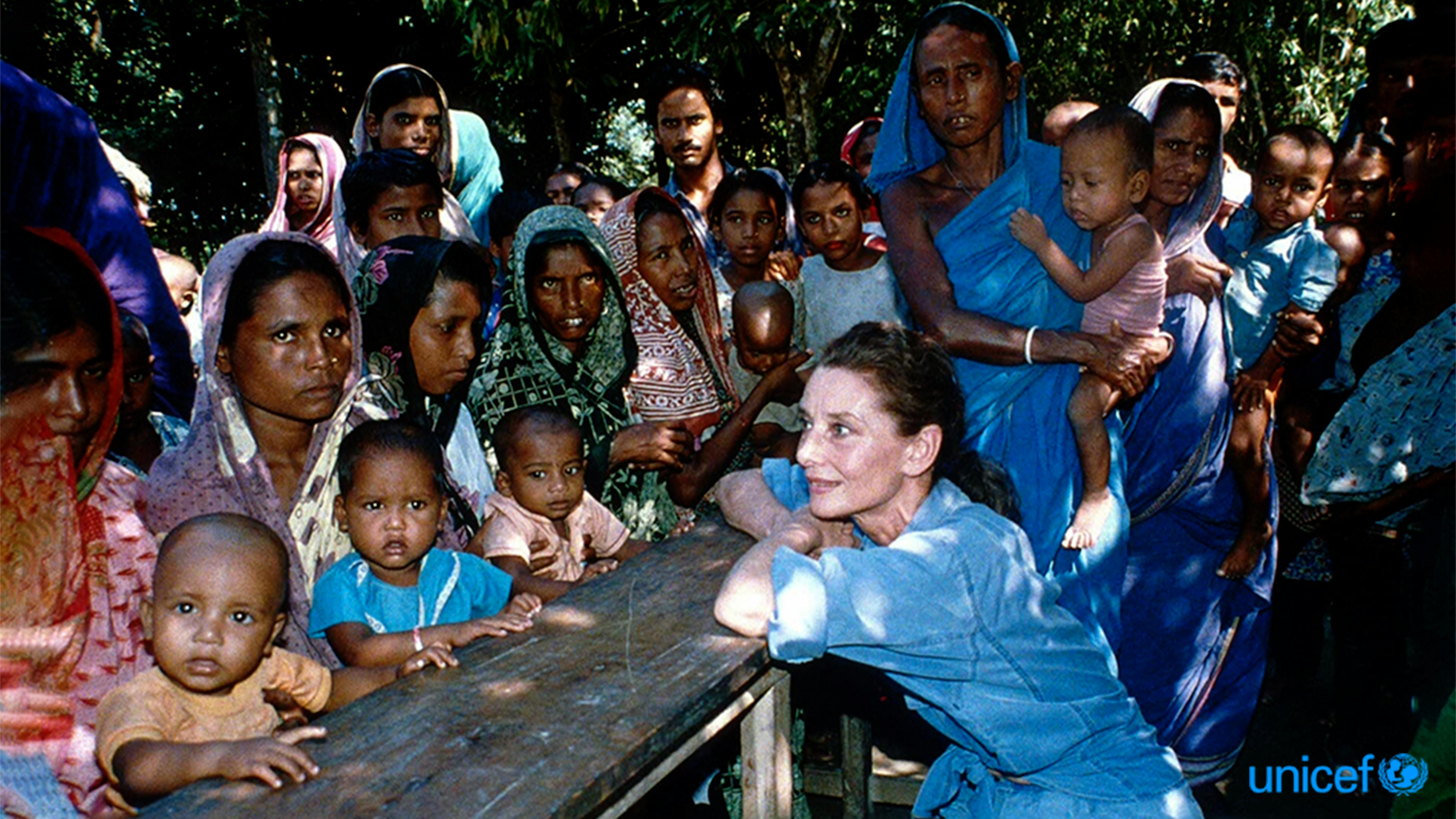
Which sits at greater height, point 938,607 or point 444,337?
point 444,337

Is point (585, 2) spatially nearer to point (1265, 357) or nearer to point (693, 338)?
point (693, 338)

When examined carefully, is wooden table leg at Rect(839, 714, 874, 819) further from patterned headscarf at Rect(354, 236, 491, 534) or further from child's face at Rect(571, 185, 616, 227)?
child's face at Rect(571, 185, 616, 227)

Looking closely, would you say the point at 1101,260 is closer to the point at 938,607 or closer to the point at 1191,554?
the point at 1191,554

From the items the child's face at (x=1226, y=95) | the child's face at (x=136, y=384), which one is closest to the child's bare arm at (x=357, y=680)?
the child's face at (x=136, y=384)

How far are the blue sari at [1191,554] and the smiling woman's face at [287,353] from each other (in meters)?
2.48

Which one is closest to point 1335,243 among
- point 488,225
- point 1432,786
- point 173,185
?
point 1432,786

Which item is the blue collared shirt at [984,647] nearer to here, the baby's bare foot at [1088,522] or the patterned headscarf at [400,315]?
the baby's bare foot at [1088,522]

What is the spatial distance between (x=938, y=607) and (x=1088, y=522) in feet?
4.00

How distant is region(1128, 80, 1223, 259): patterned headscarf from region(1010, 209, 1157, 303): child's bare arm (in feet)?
1.64

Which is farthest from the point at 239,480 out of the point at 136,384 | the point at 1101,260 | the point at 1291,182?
the point at 1291,182

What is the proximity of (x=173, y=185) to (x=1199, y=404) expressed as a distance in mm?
16083

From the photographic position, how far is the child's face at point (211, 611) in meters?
1.81

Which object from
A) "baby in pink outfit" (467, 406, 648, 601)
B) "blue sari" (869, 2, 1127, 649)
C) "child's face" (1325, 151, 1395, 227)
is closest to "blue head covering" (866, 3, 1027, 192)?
"blue sari" (869, 2, 1127, 649)

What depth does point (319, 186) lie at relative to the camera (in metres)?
5.29
